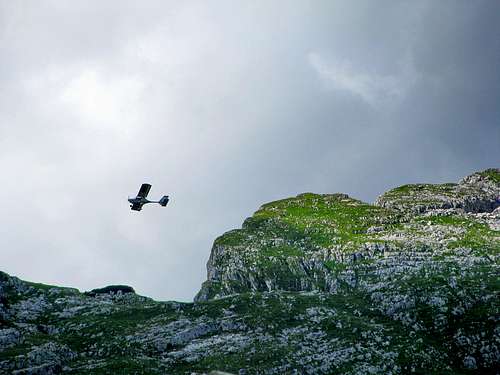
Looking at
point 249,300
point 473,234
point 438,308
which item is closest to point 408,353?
point 438,308

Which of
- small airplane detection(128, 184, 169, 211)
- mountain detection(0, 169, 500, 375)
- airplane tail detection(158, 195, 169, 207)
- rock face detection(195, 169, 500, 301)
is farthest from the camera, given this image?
rock face detection(195, 169, 500, 301)

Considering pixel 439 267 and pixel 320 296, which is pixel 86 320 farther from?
pixel 439 267

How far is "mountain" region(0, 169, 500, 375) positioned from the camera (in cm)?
9875

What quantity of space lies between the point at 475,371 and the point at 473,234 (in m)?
86.9

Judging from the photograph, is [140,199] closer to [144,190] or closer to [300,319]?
[144,190]

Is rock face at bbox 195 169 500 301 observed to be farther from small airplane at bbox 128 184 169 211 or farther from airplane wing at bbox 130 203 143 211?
small airplane at bbox 128 184 169 211

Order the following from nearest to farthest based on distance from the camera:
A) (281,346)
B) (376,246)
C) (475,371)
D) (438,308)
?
(475,371), (281,346), (438,308), (376,246)

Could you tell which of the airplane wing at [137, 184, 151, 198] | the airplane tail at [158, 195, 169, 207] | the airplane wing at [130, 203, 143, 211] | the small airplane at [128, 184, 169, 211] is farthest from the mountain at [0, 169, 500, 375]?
the airplane wing at [137, 184, 151, 198]

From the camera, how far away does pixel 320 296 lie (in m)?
134

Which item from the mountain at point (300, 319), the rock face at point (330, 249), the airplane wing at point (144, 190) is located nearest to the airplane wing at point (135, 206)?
the airplane wing at point (144, 190)

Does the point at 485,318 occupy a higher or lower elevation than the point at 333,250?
lower

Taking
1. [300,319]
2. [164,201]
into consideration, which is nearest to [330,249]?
[300,319]

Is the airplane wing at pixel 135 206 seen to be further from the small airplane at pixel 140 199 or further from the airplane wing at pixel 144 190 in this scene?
the airplane wing at pixel 144 190

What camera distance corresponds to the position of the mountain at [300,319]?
98.8 m
